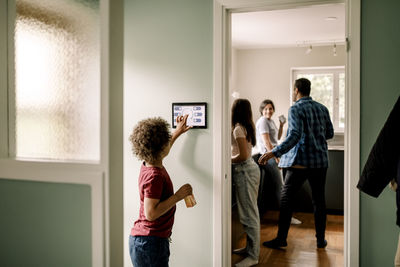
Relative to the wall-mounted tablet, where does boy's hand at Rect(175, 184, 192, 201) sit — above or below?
below

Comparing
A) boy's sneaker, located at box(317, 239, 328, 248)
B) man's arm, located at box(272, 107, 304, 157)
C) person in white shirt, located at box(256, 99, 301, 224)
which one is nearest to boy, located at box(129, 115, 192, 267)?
man's arm, located at box(272, 107, 304, 157)

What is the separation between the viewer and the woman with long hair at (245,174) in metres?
3.22

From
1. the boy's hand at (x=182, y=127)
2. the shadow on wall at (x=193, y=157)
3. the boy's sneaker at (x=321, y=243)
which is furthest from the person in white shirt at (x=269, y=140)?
the boy's hand at (x=182, y=127)

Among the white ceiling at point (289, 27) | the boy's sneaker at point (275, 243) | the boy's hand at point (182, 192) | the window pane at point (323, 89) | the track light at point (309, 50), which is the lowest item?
the boy's sneaker at point (275, 243)

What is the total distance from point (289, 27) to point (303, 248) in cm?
284

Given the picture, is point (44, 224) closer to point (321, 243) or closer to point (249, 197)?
point (249, 197)

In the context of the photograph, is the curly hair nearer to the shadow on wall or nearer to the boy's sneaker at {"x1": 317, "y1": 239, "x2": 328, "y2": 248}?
the shadow on wall

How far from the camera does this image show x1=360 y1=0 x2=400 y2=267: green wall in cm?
227

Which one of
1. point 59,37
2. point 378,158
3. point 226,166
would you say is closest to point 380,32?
point 378,158

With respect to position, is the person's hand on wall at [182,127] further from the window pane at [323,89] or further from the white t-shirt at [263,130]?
the window pane at [323,89]

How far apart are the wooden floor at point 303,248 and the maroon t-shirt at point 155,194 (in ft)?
5.39

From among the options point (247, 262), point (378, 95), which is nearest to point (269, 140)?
point (247, 262)

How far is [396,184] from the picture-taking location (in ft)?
6.14

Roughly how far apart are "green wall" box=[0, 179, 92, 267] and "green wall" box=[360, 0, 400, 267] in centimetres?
170
